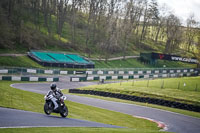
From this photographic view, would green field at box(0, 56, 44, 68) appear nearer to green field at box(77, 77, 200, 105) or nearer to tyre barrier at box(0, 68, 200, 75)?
tyre barrier at box(0, 68, 200, 75)

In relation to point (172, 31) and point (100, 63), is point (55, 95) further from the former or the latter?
point (172, 31)

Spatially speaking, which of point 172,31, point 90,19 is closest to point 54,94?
point 90,19

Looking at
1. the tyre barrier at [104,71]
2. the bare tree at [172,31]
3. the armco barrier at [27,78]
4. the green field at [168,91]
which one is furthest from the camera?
the bare tree at [172,31]

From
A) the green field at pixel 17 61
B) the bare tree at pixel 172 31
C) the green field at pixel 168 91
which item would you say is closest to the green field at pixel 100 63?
the green field at pixel 17 61

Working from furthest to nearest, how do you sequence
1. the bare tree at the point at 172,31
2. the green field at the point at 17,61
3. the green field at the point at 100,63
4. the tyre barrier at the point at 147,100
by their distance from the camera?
1. the bare tree at the point at 172,31
2. the green field at the point at 100,63
3. the green field at the point at 17,61
4. the tyre barrier at the point at 147,100

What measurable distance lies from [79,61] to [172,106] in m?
35.7

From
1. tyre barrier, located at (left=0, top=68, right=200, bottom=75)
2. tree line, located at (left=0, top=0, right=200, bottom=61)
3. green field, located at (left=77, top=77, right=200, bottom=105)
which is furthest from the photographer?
tree line, located at (left=0, top=0, right=200, bottom=61)

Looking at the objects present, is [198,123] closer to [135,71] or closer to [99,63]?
[135,71]

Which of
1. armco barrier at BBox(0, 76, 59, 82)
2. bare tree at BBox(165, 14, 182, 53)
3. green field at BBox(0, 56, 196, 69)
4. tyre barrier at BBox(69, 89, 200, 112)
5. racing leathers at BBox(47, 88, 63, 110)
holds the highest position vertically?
bare tree at BBox(165, 14, 182, 53)

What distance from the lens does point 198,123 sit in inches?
868

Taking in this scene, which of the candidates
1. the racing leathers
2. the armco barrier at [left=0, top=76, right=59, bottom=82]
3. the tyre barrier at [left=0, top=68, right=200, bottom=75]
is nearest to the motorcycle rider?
the racing leathers

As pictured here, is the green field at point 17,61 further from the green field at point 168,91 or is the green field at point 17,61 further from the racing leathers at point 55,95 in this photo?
the racing leathers at point 55,95

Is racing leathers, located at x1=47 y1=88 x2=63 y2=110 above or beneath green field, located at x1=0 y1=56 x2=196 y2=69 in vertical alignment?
above

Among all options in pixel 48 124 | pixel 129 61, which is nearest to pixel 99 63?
pixel 129 61
